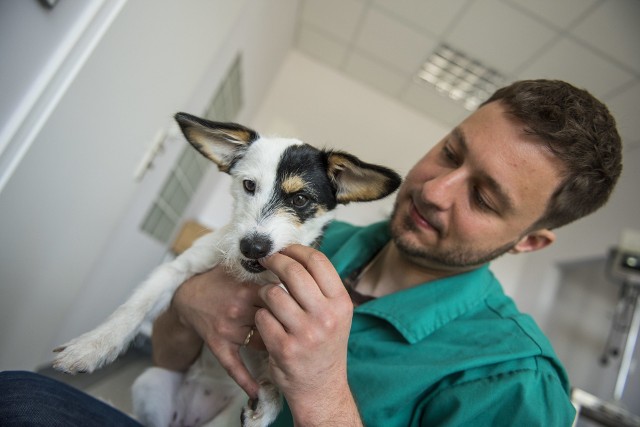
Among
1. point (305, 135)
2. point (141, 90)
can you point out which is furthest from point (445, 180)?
point (305, 135)

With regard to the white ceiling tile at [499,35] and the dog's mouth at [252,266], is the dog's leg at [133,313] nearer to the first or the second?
the dog's mouth at [252,266]

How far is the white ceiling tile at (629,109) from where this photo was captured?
305 cm

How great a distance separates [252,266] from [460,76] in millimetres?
3743

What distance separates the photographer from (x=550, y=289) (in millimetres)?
4199

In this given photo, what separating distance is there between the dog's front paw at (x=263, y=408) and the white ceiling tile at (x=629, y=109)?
3.60m

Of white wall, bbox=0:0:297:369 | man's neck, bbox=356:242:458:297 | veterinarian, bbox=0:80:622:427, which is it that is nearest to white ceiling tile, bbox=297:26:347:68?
white wall, bbox=0:0:297:369

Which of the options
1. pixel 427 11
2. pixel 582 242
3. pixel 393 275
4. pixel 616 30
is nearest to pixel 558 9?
pixel 616 30

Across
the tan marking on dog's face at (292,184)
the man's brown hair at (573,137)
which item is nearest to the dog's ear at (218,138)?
the tan marking on dog's face at (292,184)

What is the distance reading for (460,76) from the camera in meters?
3.79

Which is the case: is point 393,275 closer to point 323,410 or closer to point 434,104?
point 323,410

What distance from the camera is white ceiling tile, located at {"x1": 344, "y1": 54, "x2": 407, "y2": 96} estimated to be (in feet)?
13.8

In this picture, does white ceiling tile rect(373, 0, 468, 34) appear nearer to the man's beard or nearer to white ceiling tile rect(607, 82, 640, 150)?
white ceiling tile rect(607, 82, 640, 150)

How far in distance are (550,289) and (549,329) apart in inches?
18.3

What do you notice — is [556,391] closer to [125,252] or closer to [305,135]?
[125,252]
